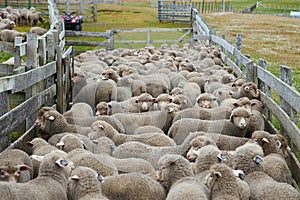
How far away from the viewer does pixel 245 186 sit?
5320mm

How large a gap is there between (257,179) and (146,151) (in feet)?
5.45

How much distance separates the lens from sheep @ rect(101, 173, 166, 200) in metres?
5.18

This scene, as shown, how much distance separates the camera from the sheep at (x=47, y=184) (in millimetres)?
4695

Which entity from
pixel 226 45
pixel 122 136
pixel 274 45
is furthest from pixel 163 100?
pixel 274 45

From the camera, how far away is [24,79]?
7.01 meters

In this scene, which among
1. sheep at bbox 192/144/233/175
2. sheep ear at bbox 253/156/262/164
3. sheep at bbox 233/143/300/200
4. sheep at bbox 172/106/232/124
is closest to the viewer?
sheep at bbox 233/143/300/200

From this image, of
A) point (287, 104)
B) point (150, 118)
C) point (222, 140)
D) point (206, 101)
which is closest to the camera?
point (222, 140)

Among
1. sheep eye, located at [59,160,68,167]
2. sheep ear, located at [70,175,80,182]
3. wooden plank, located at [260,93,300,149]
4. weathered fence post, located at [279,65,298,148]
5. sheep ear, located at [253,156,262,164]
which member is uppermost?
weathered fence post, located at [279,65,298,148]

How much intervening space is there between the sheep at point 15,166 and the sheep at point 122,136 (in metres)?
1.58

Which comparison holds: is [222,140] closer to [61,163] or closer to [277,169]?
[277,169]

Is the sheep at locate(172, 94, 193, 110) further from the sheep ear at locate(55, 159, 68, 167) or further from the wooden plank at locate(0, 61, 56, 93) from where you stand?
the sheep ear at locate(55, 159, 68, 167)

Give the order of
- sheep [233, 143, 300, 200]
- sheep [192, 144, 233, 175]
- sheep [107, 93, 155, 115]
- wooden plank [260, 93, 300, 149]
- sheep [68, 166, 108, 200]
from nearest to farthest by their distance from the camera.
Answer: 1. sheep [68, 166, 108, 200]
2. sheep [233, 143, 300, 200]
3. sheep [192, 144, 233, 175]
4. wooden plank [260, 93, 300, 149]
5. sheep [107, 93, 155, 115]

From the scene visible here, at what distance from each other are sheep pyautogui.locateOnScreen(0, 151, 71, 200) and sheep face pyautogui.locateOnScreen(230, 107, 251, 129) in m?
3.15

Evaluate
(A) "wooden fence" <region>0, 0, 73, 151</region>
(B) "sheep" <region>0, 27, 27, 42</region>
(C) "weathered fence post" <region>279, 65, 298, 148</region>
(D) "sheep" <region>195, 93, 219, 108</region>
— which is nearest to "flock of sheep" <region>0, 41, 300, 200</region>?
(D) "sheep" <region>195, 93, 219, 108</region>
